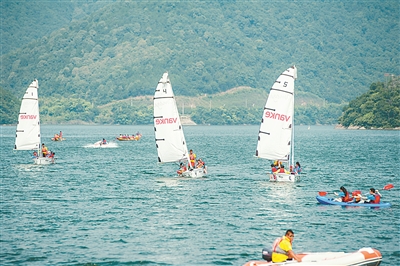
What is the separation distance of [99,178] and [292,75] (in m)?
28.4

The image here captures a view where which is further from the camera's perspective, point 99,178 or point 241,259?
point 99,178

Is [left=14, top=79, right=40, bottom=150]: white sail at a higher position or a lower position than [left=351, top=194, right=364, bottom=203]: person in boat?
higher

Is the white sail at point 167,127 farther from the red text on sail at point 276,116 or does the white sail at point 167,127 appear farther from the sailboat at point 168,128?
the red text on sail at point 276,116

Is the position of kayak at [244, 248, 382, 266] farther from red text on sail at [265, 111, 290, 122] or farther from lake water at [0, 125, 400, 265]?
red text on sail at [265, 111, 290, 122]

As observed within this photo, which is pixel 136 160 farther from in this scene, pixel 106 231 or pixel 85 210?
pixel 106 231

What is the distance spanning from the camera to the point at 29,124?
10000cm

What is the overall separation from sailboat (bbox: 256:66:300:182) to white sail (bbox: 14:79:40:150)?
3459 centimetres

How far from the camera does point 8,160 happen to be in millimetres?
121875

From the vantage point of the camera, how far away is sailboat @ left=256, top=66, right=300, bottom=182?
7681cm

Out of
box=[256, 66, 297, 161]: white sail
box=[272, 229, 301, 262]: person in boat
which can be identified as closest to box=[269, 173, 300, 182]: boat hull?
box=[256, 66, 297, 161]: white sail

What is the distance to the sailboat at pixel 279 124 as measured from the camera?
76.8 meters

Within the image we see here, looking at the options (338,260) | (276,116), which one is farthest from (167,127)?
(338,260)

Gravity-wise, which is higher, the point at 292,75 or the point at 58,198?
the point at 292,75

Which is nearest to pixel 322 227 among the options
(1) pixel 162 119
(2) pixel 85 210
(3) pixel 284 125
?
(2) pixel 85 210
